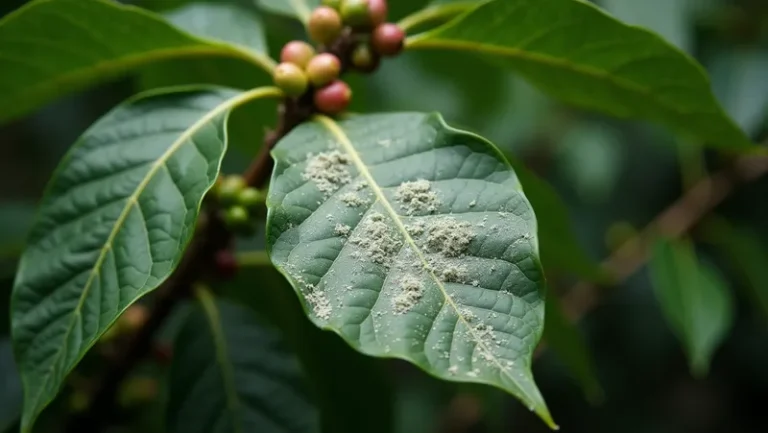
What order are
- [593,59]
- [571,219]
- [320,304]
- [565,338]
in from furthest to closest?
1. [571,219]
2. [565,338]
3. [593,59]
4. [320,304]

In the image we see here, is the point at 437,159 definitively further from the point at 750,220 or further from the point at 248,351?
the point at 750,220

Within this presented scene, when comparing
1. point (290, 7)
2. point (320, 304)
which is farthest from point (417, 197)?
point (290, 7)

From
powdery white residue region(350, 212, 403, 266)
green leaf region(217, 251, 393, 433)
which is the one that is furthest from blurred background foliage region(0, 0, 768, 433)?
powdery white residue region(350, 212, 403, 266)

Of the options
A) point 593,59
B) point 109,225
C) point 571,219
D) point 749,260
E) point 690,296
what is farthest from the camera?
point 571,219

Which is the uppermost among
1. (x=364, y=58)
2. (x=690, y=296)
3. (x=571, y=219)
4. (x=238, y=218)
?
(x=364, y=58)

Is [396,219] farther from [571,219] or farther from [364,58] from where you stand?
[571,219]

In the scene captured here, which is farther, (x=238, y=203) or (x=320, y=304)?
(x=238, y=203)
